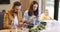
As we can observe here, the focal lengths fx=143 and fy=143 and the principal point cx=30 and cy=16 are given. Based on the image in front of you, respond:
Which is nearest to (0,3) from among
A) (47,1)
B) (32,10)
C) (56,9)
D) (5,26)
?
(47,1)

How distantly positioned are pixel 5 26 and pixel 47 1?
322 cm

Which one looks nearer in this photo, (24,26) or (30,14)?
(24,26)

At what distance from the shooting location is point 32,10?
2.79 metres

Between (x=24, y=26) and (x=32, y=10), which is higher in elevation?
(x=32, y=10)

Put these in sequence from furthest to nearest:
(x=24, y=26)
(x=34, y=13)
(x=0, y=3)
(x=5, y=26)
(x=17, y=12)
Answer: (x=0, y=3)
(x=34, y=13)
(x=17, y=12)
(x=5, y=26)
(x=24, y=26)

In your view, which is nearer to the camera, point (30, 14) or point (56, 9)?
point (30, 14)

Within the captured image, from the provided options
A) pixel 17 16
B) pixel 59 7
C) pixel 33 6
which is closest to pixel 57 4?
pixel 59 7

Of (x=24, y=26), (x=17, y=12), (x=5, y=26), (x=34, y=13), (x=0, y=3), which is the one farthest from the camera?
(x=0, y=3)

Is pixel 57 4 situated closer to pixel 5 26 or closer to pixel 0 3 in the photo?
pixel 0 3

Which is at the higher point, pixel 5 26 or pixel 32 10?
pixel 32 10

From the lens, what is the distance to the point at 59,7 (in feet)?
16.7

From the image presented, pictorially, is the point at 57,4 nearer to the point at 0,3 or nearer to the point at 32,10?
the point at 0,3

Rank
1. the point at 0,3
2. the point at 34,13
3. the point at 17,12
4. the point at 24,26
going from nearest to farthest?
the point at 24,26 → the point at 17,12 → the point at 34,13 → the point at 0,3

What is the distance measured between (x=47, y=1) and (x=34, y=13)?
254 cm
